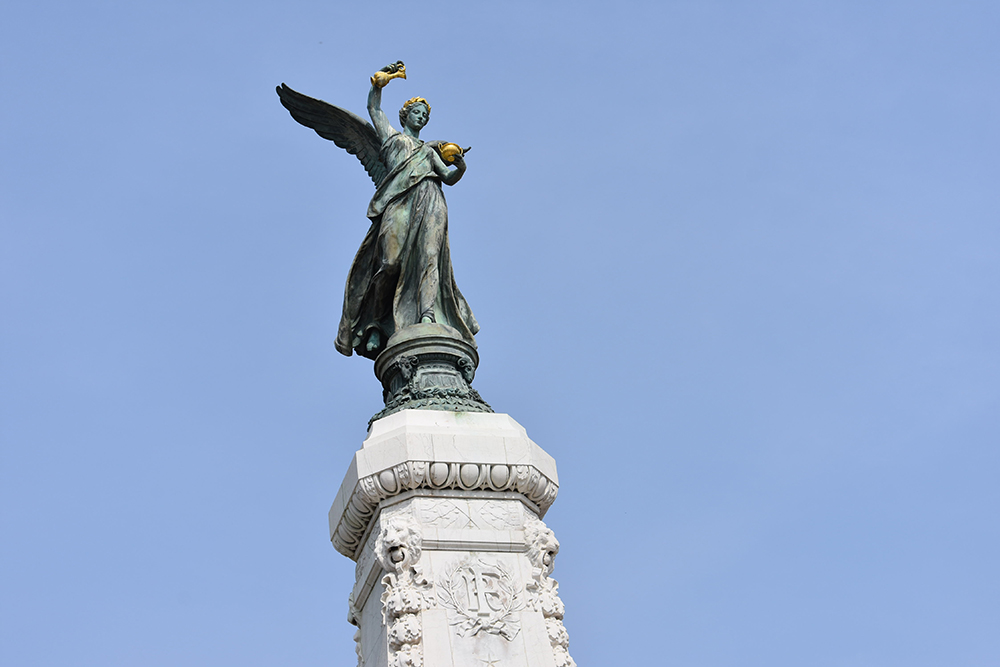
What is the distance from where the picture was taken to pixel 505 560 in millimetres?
9438

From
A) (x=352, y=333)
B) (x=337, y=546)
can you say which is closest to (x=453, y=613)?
(x=337, y=546)

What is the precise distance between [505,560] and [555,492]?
1.03 metres

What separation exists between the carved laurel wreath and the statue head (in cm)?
509

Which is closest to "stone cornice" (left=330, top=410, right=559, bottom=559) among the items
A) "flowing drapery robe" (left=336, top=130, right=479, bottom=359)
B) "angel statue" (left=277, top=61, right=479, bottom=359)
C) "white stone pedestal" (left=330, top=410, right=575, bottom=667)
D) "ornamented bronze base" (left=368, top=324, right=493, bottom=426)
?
"white stone pedestal" (left=330, top=410, right=575, bottom=667)

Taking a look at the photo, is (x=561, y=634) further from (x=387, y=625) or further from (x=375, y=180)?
(x=375, y=180)

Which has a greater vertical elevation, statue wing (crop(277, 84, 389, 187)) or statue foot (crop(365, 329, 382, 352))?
statue wing (crop(277, 84, 389, 187))

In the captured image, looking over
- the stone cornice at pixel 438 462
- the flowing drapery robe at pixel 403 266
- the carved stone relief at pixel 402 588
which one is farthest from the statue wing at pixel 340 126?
the carved stone relief at pixel 402 588

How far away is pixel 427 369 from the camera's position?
10820 millimetres

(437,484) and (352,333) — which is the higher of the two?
(352,333)

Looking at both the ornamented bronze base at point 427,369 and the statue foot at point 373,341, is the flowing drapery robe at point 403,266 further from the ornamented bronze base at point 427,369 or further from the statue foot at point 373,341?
the ornamented bronze base at point 427,369

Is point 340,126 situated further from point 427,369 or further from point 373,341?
point 427,369

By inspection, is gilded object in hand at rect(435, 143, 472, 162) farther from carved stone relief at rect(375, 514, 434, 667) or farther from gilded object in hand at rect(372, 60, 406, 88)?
carved stone relief at rect(375, 514, 434, 667)

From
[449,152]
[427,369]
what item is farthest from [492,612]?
[449,152]

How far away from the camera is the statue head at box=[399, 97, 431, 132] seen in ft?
40.7
